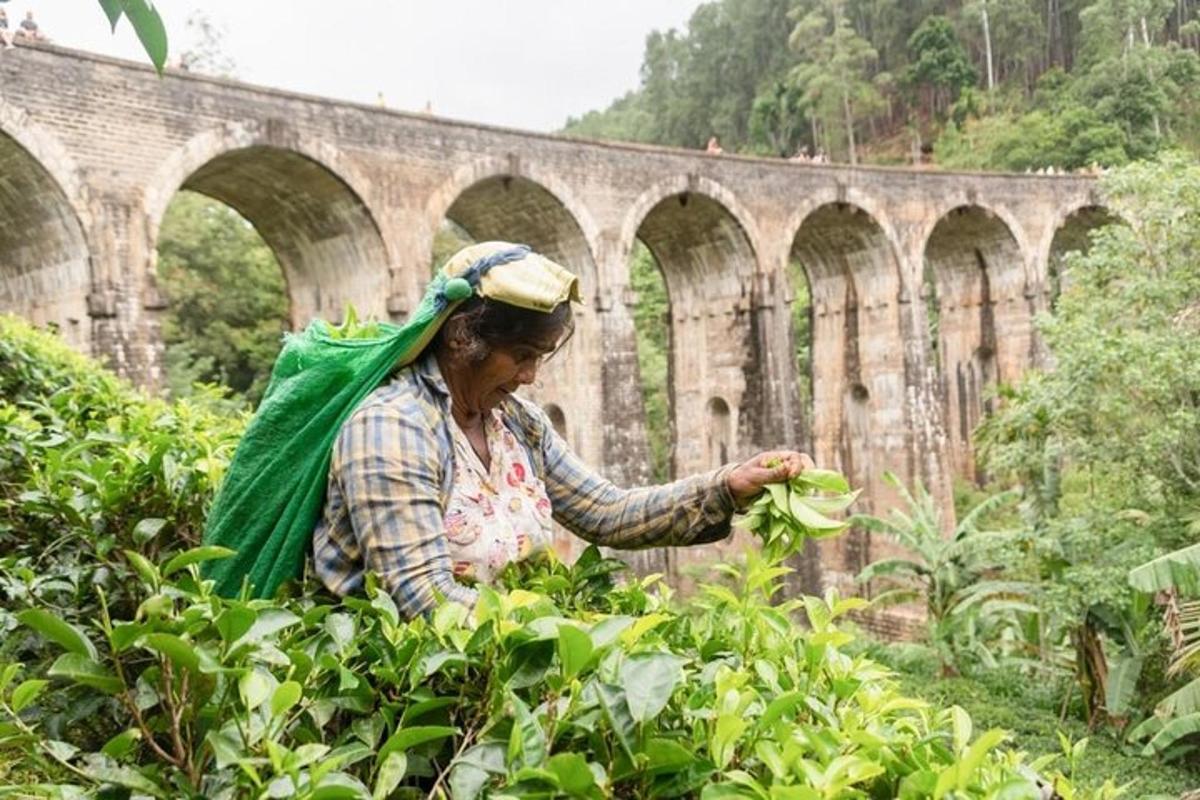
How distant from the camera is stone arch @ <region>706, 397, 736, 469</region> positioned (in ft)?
59.3

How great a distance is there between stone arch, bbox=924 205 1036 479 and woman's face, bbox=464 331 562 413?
19.1 meters

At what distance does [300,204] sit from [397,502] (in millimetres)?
11809

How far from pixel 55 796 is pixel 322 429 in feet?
2.77

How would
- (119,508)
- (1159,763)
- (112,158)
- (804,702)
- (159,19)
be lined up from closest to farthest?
(159,19) → (804,702) → (119,508) → (1159,763) → (112,158)

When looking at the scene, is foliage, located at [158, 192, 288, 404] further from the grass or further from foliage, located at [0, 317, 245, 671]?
foliage, located at [0, 317, 245, 671]

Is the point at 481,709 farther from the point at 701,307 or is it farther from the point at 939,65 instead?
the point at 939,65

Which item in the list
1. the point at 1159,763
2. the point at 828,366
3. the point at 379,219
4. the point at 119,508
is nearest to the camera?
the point at 119,508

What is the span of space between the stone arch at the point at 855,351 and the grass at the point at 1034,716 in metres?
6.31

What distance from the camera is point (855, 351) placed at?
1980 cm

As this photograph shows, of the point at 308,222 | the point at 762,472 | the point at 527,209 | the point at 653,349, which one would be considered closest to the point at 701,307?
the point at 527,209

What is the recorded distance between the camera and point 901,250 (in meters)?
A: 18.7

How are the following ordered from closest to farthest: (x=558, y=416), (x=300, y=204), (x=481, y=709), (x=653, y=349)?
(x=481, y=709) → (x=300, y=204) → (x=558, y=416) → (x=653, y=349)

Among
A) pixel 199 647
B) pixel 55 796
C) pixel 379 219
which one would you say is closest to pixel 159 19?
pixel 199 647

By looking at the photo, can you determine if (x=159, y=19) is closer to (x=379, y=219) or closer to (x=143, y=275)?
(x=143, y=275)
